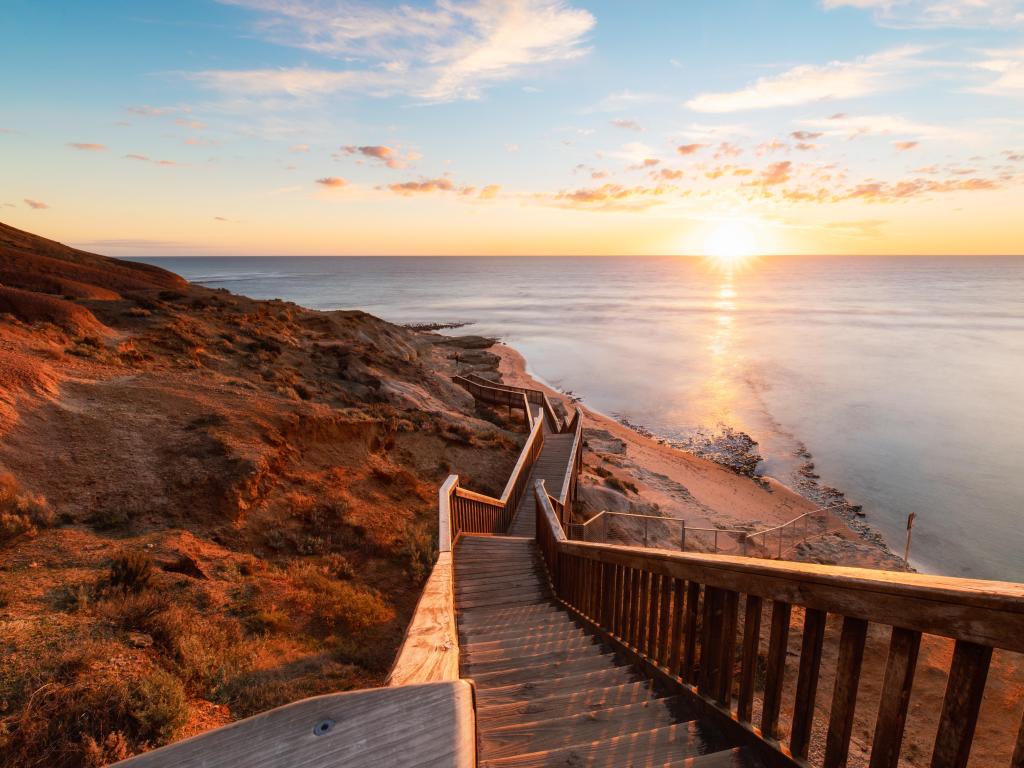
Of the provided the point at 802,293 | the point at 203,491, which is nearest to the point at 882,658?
the point at 203,491

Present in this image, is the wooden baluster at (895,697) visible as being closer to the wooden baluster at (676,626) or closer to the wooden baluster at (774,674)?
the wooden baluster at (774,674)

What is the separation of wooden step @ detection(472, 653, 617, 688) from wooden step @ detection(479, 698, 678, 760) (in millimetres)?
853

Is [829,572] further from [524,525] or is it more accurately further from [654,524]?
[654,524]

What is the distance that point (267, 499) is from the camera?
9016 millimetres

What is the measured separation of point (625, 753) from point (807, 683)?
88 centimetres

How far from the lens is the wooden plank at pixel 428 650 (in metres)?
2.16

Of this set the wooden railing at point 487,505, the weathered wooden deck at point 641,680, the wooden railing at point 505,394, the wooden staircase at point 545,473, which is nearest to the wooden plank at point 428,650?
the weathered wooden deck at point 641,680

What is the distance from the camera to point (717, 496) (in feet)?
72.0

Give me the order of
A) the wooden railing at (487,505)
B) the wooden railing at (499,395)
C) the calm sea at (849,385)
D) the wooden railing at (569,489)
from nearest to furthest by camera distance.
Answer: the wooden railing at (487,505) → the wooden railing at (569,489) → the calm sea at (849,385) → the wooden railing at (499,395)

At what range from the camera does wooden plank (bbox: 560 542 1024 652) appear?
4.91 ft

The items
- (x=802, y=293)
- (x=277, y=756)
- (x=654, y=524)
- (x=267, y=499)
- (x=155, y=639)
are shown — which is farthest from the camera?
(x=802, y=293)

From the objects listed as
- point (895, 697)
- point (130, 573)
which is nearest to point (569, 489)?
point (130, 573)

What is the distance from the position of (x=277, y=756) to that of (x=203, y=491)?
8506mm

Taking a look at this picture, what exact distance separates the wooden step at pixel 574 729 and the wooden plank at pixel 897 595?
83 cm
